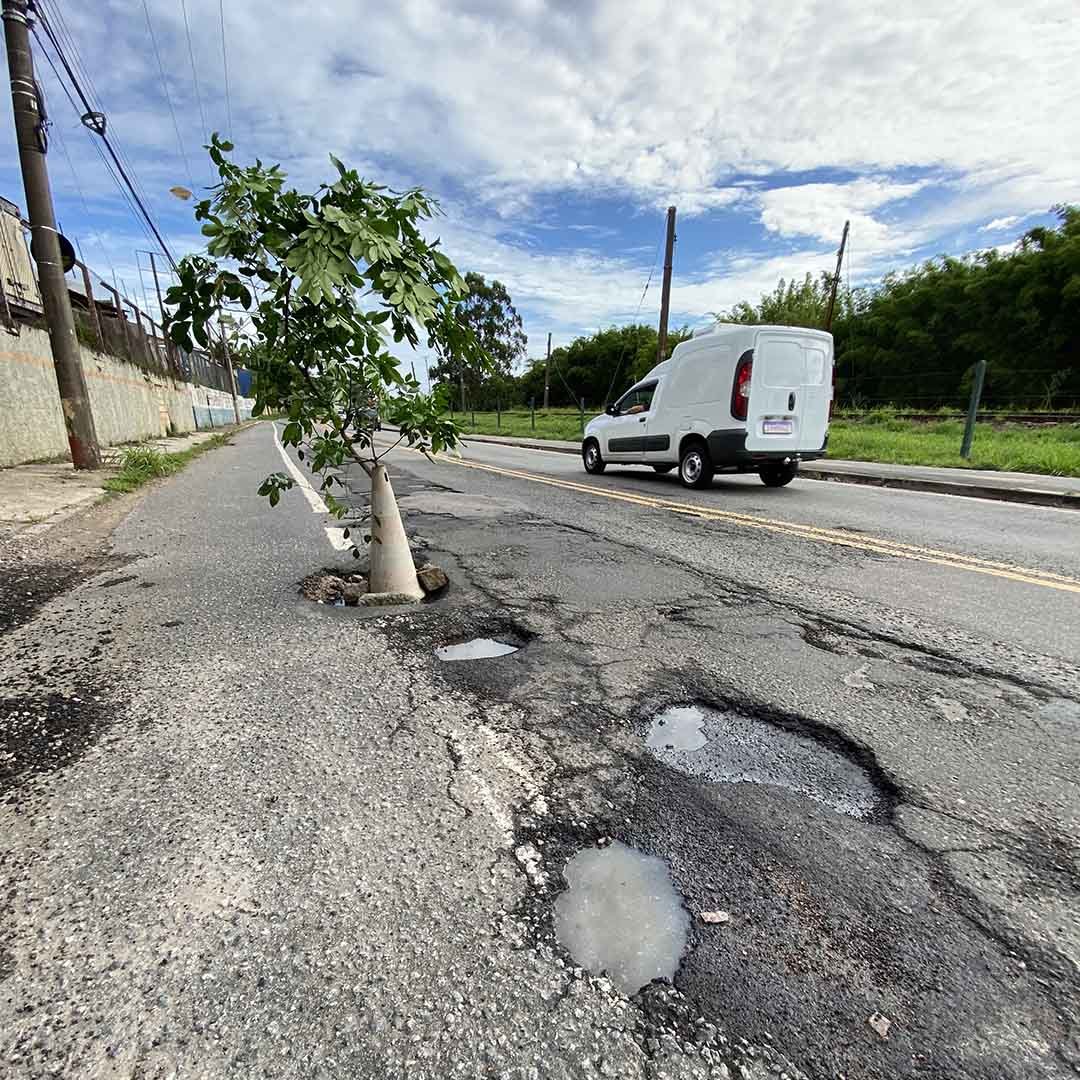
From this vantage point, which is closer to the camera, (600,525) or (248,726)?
(248,726)

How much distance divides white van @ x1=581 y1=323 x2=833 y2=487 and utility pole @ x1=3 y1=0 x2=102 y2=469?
29.8ft

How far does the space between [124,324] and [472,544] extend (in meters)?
18.4

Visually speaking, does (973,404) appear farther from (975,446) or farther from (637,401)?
(637,401)

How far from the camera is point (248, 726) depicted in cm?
216

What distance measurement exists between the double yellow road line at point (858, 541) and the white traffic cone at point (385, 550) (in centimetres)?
148

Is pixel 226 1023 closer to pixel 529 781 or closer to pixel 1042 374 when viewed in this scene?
pixel 529 781

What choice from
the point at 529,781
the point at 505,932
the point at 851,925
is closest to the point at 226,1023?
the point at 505,932

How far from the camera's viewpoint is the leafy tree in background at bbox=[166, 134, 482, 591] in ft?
9.02

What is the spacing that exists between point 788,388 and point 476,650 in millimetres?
6781

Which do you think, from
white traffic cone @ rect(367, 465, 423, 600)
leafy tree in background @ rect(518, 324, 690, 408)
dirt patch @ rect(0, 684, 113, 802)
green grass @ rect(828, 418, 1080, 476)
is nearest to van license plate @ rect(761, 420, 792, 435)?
green grass @ rect(828, 418, 1080, 476)

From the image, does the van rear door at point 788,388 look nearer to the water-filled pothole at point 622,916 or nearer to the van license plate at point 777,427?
the van license plate at point 777,427

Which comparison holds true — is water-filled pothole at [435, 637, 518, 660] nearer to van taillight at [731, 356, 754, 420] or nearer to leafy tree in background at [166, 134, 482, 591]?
leafy tree in background at [166, 134, 482, 591]

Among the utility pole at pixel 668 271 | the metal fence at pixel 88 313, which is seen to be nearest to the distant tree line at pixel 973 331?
the utility pole at pixel 668 271

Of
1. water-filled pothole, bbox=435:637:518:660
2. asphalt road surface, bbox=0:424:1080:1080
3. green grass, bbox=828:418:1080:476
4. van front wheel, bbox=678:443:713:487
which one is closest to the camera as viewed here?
asphalt road surface, bbox=0:424:1080:1080
